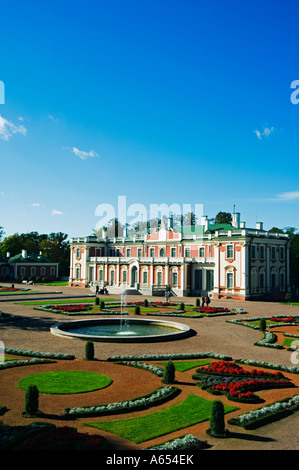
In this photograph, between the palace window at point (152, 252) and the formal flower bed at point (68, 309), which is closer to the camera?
the formal flower bed at point (68, 309)

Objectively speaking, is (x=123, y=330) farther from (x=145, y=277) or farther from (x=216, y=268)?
(x=145, y=277)

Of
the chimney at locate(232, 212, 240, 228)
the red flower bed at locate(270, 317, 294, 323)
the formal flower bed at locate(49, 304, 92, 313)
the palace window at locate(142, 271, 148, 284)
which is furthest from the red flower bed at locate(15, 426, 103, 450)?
the palace window at locate(142, 271, 148, 284)

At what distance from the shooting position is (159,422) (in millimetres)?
11617

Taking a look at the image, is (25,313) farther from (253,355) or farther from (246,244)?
(246,244)

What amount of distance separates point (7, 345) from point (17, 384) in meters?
7.05

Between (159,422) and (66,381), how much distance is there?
508cm

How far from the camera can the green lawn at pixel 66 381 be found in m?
14.4

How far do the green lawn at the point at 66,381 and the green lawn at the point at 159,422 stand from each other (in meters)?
3.16

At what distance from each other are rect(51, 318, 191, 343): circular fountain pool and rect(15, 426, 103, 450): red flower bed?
41.6ft

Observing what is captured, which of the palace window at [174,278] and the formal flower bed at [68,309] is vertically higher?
the palace window at [174,278]

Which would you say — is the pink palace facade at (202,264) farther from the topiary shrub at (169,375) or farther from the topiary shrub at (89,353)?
the topiary shrub at (169,375)

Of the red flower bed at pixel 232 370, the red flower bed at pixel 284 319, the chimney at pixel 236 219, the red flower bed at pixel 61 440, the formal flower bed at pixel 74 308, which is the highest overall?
the chimney at pixel 236 219

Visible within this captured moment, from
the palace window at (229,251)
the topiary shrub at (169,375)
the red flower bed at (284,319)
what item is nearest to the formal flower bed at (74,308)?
the red flower bed at (284,319)
